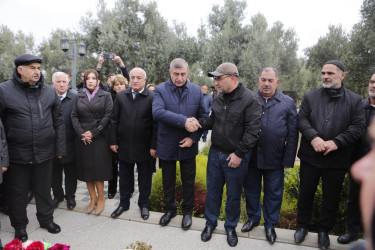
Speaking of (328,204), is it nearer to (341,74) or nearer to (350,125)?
(350,125)

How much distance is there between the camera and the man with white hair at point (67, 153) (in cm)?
412

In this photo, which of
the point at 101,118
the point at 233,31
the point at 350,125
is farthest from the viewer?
the point at 233,31

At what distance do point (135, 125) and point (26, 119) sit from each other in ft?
4.31

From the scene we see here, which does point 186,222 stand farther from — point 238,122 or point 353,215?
point 353,215

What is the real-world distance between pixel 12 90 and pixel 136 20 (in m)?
15.5

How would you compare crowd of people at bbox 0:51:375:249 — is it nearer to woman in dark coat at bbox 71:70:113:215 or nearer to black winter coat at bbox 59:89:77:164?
woman in dark coat at bbox 71:70:113:215

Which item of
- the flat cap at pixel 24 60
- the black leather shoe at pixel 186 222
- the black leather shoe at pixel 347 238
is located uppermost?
the flat cap at pixel 24 60

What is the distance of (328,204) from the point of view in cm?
326

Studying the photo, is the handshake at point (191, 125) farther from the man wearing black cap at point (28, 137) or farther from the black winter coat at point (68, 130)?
the black winter coat at point (68, 130)

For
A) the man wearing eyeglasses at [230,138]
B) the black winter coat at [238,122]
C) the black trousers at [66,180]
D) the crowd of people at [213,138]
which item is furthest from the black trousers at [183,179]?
the black trousers at [66,180]

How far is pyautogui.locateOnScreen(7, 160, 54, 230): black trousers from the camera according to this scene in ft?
10.8

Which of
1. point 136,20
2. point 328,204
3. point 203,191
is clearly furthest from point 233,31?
point 328,204

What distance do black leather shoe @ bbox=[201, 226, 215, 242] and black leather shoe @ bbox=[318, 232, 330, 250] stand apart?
4.19ft

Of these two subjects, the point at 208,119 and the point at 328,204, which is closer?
the point at 328,204
